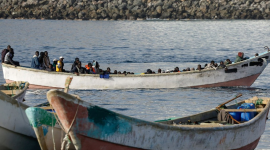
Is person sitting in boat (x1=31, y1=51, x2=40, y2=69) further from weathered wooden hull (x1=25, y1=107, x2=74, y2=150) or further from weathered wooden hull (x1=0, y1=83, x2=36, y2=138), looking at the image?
weathered wooden hull (x1=25, y1=107, x2=74, y2=150)

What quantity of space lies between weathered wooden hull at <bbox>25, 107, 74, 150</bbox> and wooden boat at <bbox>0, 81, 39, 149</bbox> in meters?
1.19

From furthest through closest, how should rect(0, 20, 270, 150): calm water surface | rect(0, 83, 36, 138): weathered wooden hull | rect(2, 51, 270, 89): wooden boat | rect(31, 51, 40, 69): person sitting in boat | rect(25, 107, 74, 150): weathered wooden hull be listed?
rect(31, 51, 40, 69): person sitting in boat
rect(2, 51, 270, 89): wooden boat
rect(0, 20, 270, 150): calm water surface
rect(0, 83, 36, 138): weathered wooden hull
rect(25, 107, 74, 150): weathered wooden hull

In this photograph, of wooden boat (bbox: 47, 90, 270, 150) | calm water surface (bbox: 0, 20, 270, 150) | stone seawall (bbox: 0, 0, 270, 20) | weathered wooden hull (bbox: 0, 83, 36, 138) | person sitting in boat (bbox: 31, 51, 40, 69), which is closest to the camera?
wooden boat (bbox: 47, 90, 270, 150)

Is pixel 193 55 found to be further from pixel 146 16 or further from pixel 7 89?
pixel 146 16

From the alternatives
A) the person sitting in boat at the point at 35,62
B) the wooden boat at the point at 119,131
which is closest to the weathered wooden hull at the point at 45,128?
the wooden boat at the point at 119,131

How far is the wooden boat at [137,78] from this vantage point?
1011 inches

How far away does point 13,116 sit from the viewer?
525 inches

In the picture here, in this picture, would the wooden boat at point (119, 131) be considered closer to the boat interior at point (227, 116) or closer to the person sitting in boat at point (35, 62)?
the boat interior at point (227, 116)

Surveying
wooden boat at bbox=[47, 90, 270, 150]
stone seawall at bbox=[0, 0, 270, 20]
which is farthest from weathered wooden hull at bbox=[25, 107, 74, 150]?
stone seawall at bbox=[0, 0, 270, 20]

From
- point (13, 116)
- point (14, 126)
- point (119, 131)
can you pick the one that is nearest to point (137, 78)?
point (14, 126)

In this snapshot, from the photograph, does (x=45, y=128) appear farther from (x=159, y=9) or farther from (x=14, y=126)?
(x=159, y=9)

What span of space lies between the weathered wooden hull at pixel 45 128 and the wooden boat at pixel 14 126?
3.91 ft

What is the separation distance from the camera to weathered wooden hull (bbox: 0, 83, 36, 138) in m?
13.1

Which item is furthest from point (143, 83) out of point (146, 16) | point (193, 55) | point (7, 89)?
point (146, 16)
